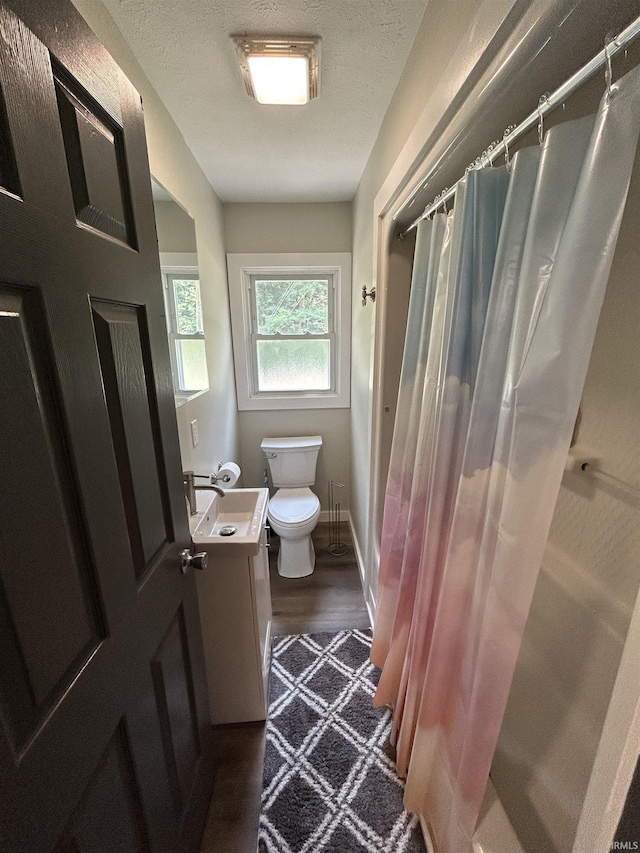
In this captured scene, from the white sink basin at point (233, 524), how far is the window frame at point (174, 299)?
0.50 metres

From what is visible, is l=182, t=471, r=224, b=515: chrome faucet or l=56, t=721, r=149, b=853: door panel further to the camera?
l=182, t=471, r=224, b=515: chrome faucet

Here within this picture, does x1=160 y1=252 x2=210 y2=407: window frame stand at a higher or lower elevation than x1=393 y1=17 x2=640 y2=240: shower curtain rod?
lower

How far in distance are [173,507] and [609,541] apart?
3.27 ft

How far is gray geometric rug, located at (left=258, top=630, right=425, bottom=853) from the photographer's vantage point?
109 cm

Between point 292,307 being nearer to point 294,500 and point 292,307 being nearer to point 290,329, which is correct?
point 290,329

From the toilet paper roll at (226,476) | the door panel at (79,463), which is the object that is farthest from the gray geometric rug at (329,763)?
the toilet paper roll at (226,476)

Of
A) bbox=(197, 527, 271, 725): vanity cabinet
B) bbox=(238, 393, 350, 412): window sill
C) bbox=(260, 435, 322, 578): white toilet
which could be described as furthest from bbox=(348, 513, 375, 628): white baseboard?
bbox=(238, 393, 350, 412): window sill

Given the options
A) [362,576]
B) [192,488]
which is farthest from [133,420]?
[362,576]

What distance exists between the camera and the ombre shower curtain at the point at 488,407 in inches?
21.4

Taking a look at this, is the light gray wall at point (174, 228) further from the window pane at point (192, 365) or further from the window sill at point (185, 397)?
the window sill at point (185, 397)

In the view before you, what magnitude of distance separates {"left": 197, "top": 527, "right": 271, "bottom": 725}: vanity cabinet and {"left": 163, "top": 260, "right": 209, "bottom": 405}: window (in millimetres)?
730

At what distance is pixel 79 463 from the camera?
0.55 m

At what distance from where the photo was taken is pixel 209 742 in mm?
1153

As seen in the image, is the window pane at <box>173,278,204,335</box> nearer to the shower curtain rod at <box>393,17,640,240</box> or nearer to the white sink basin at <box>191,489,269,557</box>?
the white sink basin at <box>191,489,269,557</box>
